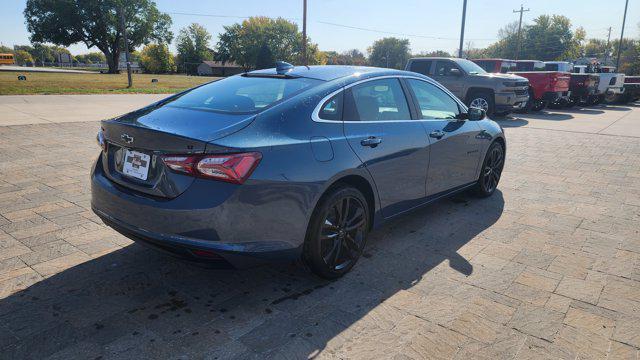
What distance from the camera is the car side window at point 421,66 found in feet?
48.1

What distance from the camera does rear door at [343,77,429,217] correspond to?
3338 millimetres

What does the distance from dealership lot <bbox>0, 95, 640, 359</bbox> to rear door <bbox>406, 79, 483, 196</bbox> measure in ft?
1.57

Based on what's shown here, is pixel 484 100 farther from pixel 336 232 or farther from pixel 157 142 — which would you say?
pixel 157 142

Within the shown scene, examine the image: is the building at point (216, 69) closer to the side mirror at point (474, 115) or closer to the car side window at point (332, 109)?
the side mirror at point (474, 115)

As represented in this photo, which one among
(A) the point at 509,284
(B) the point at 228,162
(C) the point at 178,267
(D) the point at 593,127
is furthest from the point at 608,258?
(D) the point at 593,127

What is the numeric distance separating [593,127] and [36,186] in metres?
14.0

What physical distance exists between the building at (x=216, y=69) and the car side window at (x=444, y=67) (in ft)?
288

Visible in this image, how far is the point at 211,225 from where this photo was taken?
251 cm

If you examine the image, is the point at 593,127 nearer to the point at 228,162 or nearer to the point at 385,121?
the point at 385,121

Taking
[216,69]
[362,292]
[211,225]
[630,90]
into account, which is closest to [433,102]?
[362,292]

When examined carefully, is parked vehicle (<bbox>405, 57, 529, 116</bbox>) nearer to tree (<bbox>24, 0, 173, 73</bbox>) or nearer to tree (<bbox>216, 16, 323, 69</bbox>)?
tree (<bbox>24, 0, 173, 73</bbox>)

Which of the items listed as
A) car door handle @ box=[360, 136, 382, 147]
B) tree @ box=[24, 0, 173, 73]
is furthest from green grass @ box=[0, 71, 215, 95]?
tree @ box=[24, 0, 173, 73]

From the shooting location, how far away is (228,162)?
2.50 m

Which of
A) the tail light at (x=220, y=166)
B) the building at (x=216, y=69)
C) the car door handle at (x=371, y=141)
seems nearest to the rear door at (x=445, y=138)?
the car door handle at (x=371, y=141)
